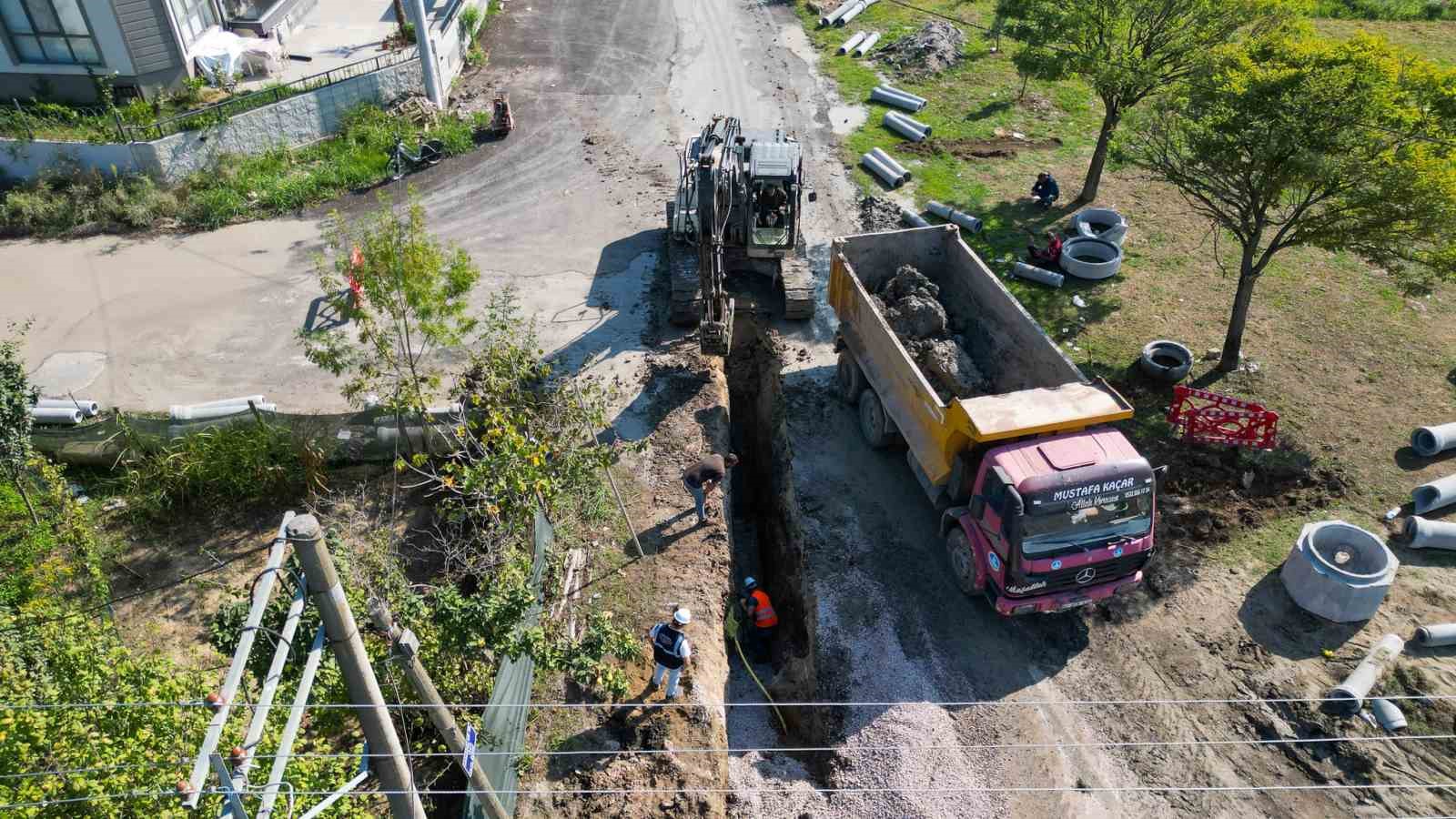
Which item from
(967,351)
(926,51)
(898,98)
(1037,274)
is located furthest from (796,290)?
(926,51)

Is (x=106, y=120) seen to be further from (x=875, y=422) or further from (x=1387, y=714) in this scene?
(x=1387, y=714)

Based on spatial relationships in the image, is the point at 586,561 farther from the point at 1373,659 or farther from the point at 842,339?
the point at 1373,659

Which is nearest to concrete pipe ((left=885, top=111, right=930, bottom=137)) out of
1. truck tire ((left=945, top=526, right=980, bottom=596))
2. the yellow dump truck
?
the yellow dump truck

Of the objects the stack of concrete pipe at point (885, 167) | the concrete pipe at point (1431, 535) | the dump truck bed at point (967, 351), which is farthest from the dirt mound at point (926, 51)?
the concrete pipe at point (1431, 535)

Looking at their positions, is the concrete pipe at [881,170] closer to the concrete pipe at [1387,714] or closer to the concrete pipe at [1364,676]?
the concrete pipe at [1364,676]

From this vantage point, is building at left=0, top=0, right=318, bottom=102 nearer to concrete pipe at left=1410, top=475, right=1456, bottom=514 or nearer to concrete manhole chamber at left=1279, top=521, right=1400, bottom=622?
concrete manhole chamber at left=1279, top=521, right=1400, bottom=622

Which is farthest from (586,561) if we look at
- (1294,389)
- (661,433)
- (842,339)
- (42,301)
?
(42,301)
